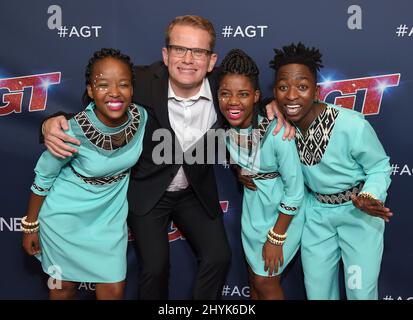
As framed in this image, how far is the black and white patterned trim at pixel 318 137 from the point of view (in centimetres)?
164

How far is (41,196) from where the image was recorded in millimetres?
1722

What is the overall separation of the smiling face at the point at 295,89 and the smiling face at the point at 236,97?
10 centimetres

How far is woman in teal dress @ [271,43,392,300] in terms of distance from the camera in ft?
5.32

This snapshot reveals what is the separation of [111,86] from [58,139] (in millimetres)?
250

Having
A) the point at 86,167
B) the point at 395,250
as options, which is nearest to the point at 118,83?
the point at 86,167

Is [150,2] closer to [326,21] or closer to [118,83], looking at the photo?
[118,83]

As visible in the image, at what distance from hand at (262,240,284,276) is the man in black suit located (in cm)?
15

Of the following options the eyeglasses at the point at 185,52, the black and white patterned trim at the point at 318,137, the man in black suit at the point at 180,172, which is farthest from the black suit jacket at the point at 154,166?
the black and white patterned trim at the point at 318,137

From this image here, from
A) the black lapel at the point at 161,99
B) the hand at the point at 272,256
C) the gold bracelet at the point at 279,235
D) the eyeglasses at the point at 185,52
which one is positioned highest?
the eyeglasses at the point at 185,52

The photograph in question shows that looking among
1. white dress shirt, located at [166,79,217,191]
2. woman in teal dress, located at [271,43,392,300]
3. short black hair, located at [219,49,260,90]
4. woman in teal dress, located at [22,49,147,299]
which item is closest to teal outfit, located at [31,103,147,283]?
woman in teal dress, located at [22,49,147,299]

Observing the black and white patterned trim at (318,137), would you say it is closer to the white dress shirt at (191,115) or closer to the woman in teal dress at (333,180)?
the woman in teal dress at (333,180)

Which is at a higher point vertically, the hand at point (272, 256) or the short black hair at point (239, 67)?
the short black hair at point (239, 67)

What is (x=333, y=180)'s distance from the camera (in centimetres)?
169
